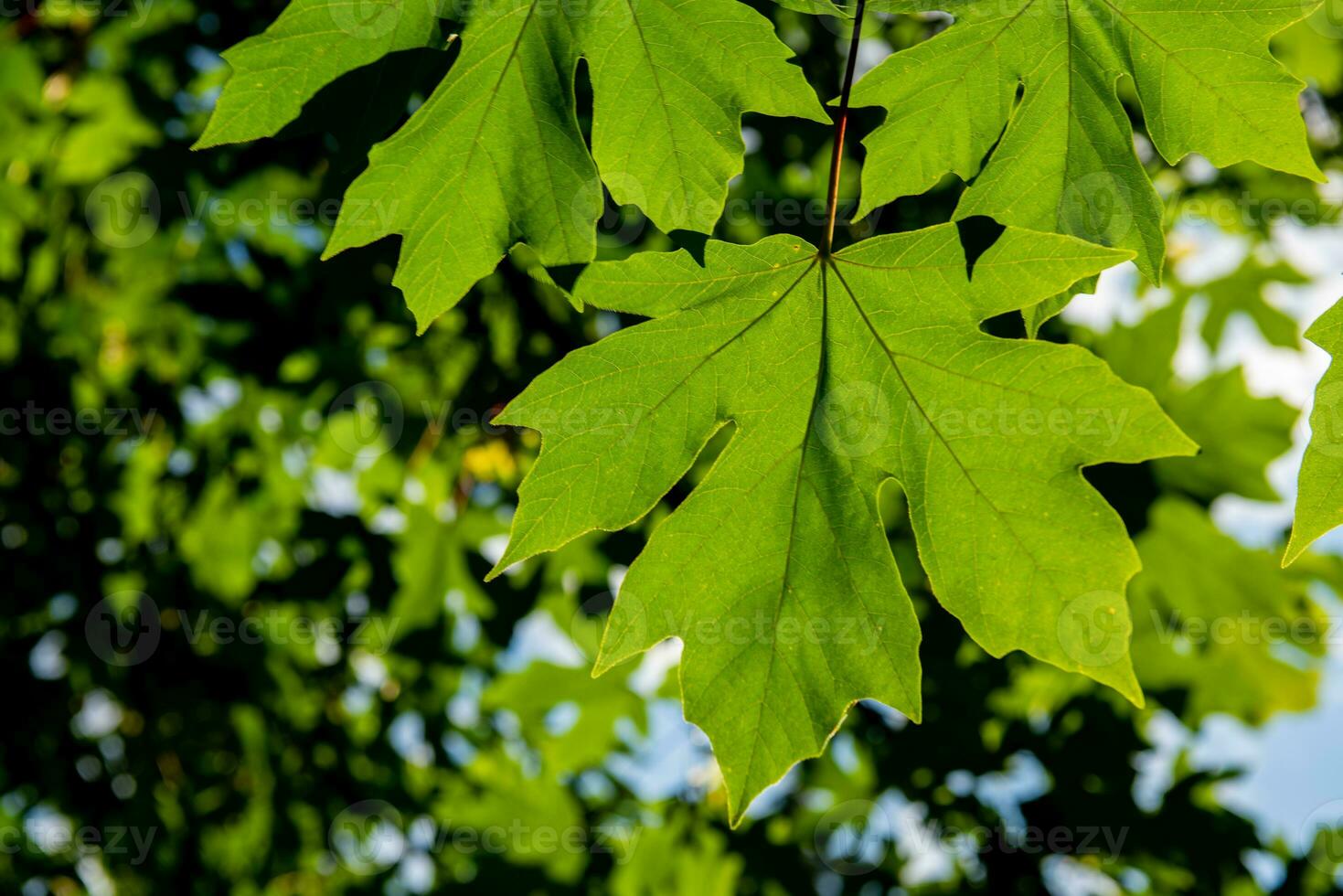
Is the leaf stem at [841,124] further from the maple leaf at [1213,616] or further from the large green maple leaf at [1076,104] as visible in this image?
the maple leaf at [1213,616]

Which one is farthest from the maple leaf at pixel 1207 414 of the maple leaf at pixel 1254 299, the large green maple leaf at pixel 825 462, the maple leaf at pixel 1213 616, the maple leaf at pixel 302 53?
the maple leaf at pixel 302 53

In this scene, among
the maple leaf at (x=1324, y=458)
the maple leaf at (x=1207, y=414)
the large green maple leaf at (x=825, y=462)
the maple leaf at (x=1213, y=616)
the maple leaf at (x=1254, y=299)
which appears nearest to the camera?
the maple leaf at (x=1324, y=458)

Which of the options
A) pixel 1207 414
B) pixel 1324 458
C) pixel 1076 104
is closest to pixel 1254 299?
pixel 1207 414

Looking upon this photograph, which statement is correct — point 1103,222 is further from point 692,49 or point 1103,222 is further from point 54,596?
point 54,596

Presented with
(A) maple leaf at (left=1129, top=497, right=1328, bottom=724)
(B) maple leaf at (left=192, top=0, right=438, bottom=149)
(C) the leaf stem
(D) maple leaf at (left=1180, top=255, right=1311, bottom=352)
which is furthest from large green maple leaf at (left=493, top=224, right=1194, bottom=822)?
(D) maple leaf at (left=1180, top=255, right=1311, bottom=352)

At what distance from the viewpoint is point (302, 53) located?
1.46 m

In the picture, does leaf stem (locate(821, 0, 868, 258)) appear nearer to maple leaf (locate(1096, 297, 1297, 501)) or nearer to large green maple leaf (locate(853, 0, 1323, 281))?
large green maple leaf (locate(853, 0, 1323, 281))

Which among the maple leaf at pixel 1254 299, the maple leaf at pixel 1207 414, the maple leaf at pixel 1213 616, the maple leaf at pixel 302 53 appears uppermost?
the maple leaf at pixel 302 53

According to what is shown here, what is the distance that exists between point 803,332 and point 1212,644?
114 inches

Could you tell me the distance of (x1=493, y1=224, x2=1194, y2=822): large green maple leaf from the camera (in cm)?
135

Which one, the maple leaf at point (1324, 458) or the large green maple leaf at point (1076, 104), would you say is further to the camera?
the large green maple leaf at point (1076, 104)

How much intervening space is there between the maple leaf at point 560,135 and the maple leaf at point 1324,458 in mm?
708

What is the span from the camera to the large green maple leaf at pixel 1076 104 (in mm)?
1394

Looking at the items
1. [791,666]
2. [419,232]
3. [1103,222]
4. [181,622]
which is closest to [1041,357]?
[1103,222]
